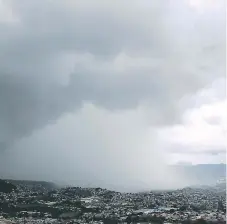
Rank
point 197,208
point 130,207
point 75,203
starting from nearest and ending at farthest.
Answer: point 197,208 < point 130,207 < point 75,203

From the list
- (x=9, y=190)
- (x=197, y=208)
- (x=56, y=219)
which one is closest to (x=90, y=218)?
(x=56, y=219)

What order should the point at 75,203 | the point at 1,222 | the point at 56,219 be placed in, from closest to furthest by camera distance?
the point at 1,222, the point at 56,219, the point at 75,203

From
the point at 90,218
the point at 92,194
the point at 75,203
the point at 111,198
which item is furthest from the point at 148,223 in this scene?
the point at 92,194

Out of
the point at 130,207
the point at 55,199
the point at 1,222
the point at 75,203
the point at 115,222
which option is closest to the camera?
the point at 1,222

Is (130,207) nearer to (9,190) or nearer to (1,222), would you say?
(1,222)

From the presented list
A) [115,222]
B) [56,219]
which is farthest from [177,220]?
[56,219]

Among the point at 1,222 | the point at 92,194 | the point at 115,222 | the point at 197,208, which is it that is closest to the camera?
the point at 1,222

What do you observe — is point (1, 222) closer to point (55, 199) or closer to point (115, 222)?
point (115, 222)

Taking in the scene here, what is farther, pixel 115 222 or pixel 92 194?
pixel 92 194

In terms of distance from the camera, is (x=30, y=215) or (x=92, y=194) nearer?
(x=30, y=215)
